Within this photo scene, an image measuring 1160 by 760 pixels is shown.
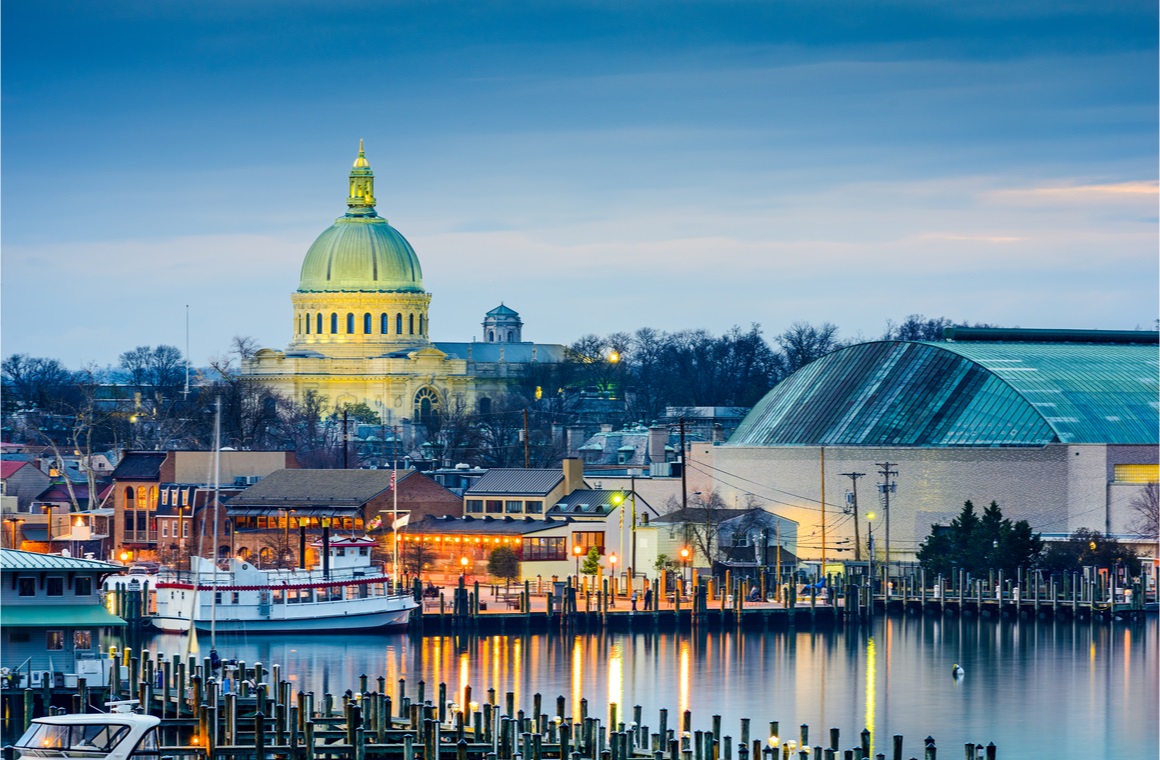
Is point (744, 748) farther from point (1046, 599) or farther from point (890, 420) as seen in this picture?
point (890, 420)

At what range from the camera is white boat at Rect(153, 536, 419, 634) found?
82625 millimetres

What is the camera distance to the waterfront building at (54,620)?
5950 centimetres

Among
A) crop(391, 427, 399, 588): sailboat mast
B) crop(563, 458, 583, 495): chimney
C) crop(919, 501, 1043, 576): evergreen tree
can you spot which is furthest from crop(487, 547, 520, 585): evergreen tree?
crop(919, 501, 1043, 576): evergreen tree

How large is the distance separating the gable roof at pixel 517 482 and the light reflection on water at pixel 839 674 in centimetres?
2108

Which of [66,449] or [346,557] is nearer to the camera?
[346,557]

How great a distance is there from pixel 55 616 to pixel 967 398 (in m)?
61.1

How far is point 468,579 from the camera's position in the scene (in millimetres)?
99000

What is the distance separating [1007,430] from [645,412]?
276 feet

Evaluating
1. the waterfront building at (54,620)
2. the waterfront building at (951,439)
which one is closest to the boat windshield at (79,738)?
the waterfront building at (54,620)

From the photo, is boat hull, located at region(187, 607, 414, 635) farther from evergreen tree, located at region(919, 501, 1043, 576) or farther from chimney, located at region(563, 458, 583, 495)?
chimney, located at region(563, 458, 583, 495)

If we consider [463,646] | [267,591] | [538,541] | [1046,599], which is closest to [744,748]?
[463,646]

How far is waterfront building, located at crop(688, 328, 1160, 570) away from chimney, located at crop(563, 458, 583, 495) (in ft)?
29.7

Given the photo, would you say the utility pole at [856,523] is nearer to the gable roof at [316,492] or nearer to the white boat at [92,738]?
the gable roof at [316,492]

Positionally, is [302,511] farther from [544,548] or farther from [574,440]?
[574,440]
